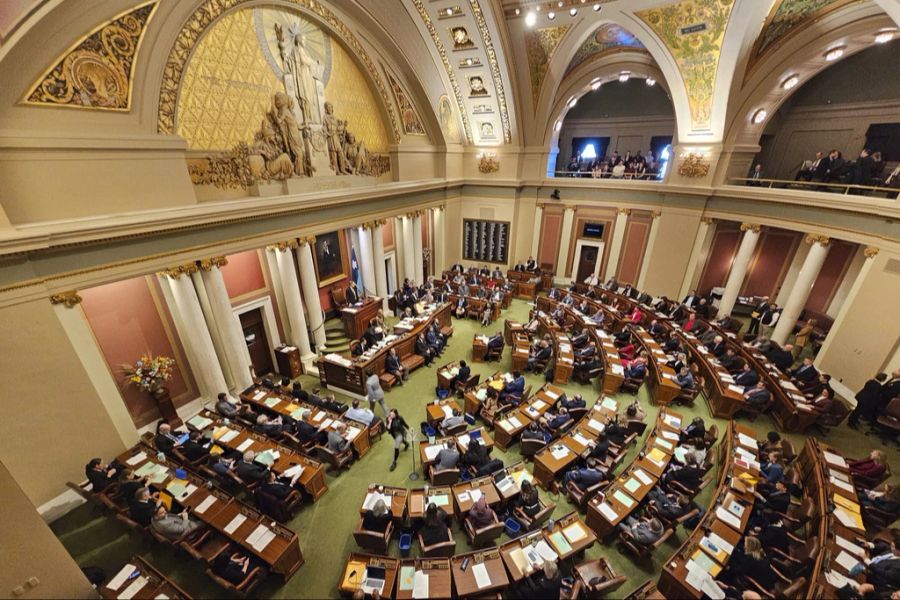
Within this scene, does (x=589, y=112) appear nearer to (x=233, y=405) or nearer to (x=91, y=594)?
(x=233, y=405)

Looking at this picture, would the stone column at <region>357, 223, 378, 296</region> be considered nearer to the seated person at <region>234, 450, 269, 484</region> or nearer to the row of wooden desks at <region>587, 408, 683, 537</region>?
the seated person at <region>234, 450, 269, 484</region>

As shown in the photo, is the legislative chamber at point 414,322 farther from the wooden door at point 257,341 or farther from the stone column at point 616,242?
the stone column at point 616,242

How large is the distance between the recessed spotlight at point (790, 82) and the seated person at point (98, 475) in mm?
20470

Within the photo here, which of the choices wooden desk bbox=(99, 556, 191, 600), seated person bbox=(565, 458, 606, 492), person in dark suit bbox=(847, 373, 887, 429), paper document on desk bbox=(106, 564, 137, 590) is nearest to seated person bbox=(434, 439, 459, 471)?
seated person bbox=(565, 458, 606, 492)

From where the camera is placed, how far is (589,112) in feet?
63.7

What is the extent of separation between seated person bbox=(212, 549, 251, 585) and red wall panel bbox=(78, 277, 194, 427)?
4.90 meters

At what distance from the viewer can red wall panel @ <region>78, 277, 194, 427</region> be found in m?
7.31

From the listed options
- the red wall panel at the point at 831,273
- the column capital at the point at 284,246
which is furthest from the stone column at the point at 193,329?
the red wall panel at the point at 831,273

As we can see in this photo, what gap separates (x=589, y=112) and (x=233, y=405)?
21563 millimetres

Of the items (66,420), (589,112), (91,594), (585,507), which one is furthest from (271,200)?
(589,112)

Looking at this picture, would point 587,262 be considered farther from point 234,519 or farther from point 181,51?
point 234,519

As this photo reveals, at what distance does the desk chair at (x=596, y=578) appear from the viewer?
4738 millimetres

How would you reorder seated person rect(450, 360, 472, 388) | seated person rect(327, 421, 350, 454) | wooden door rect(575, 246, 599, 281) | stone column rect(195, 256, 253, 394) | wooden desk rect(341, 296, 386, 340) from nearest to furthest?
seated person rect(327, 421, 350, 454) < stone column rect(195, 256, 253, 394) < seated person rect(450, 360, 472, 388) < wooden desk rect(341, 296, 386, 340) < wooden door rect(575, 246, 599, 281)

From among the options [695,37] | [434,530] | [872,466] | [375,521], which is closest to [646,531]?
[434,530]
